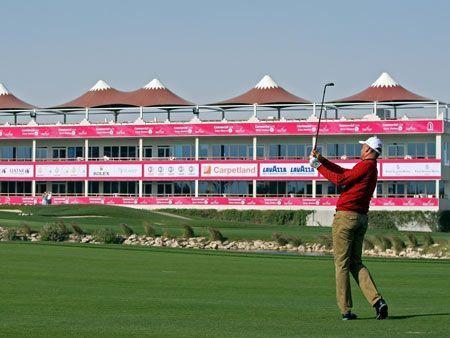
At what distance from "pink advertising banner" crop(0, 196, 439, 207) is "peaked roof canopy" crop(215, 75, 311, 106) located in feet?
25.7

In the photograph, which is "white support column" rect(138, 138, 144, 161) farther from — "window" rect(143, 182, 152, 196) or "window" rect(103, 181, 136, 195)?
"window" rect(103, 181, 136, 195)

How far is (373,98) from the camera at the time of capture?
9019 cm

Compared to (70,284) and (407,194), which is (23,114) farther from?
(70,284)

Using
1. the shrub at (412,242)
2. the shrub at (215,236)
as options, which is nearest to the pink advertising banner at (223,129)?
the shrub at (412,242)

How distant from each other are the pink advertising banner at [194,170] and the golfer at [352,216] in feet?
241

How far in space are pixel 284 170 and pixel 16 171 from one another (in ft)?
80.2

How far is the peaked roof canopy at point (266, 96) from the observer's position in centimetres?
9369

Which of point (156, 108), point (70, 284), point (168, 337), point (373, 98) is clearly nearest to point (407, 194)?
point (373, 98)

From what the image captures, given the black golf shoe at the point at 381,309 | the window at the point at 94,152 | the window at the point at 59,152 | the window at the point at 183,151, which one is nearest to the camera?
the black golf shoe at the point at 381,309

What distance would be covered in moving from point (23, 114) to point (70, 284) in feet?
286

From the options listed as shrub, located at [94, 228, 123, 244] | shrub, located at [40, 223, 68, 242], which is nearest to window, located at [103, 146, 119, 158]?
shrub, located at [94, 228, 123, 244]

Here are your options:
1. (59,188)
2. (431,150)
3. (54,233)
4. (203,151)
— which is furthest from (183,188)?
(54,233)

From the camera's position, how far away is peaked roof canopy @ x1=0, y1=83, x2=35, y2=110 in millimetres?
102562

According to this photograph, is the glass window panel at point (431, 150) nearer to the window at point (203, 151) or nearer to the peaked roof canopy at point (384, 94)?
the peaked roof canopy at point (384, 94)
